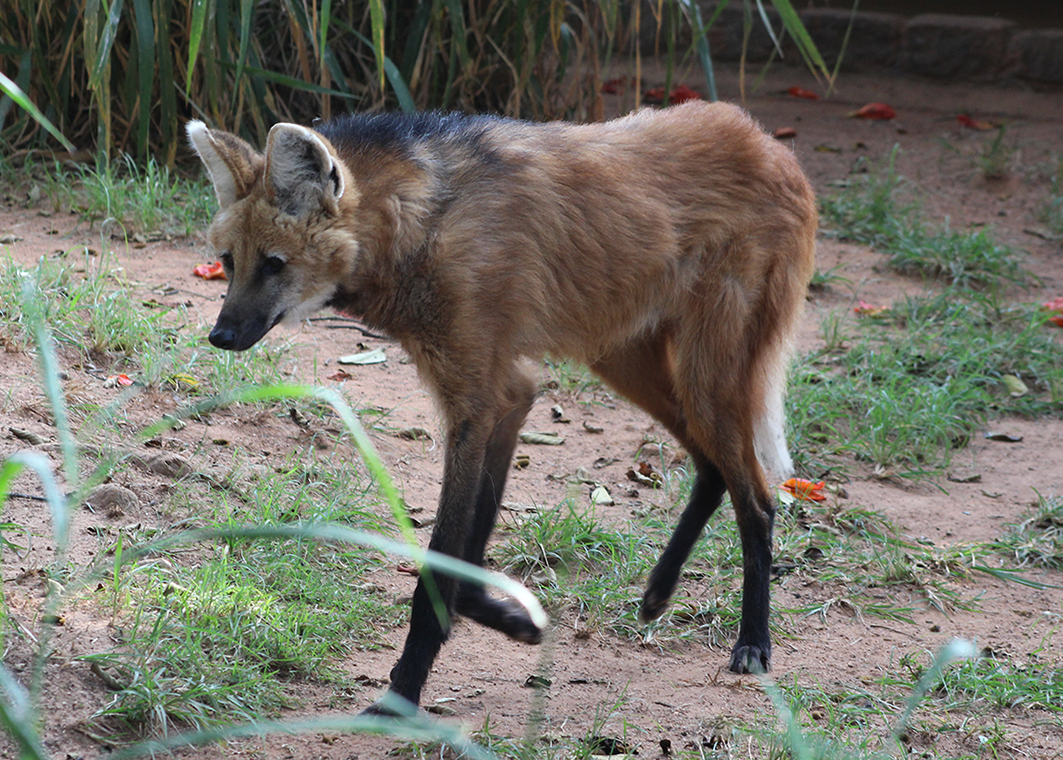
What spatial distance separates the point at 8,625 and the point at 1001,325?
4.45 meters

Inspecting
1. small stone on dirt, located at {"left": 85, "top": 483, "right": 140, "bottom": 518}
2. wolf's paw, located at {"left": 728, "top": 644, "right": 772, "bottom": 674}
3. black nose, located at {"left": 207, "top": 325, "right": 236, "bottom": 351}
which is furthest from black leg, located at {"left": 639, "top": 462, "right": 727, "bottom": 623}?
small stone on dirt, located at {"left": 85, "top": 483, "right": 140, "bottom": 518}

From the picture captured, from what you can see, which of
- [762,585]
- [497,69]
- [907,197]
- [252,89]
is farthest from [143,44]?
[907,197]

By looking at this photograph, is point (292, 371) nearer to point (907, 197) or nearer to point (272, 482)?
point (272, 482)

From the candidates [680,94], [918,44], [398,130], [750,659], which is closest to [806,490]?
[750,659]

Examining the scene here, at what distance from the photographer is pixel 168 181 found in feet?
17.1

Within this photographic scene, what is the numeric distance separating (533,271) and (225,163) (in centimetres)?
80

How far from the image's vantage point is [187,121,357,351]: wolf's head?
242 cm

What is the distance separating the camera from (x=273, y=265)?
2.45 meters

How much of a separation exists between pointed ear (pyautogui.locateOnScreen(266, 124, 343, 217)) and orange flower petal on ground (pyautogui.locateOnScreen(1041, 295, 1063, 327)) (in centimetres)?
379

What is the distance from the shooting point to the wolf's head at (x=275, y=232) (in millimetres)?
2416

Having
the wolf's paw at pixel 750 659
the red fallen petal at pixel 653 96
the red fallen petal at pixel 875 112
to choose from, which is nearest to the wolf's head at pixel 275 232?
the wolf's paw at pixel 750 659

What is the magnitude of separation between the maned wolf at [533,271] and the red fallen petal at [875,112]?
4790mm

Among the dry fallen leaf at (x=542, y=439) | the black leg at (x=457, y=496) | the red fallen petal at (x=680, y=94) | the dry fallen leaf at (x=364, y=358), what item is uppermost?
the red fallen petal at (x=680, y=94)

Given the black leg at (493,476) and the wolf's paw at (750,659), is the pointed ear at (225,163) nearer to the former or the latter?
the black leg at (493,476)
